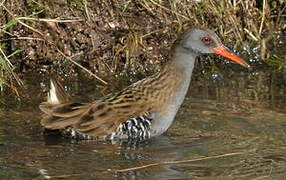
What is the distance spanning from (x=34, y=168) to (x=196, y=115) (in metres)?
1.93

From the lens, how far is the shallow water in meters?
6.50

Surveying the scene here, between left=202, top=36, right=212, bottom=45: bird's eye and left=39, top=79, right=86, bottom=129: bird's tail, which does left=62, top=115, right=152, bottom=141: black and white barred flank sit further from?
left=202, top=36, right=212, bottom=45: bird's eye

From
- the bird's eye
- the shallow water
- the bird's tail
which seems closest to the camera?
the shallow water

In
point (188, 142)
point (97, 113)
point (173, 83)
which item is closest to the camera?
point (188, 142)

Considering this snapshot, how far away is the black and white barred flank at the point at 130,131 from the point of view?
7.32 m

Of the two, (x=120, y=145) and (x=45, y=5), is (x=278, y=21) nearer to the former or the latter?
(x=45, y=5)

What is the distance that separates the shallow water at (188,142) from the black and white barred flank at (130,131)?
0.06 metres

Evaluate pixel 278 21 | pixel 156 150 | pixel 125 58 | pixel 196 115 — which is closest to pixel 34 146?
pixel 156 150

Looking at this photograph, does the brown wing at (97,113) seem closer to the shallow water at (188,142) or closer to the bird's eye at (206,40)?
the shallow water at (188,142)

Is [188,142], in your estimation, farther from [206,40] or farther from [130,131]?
[206,40]

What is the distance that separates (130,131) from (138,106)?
0.24 m

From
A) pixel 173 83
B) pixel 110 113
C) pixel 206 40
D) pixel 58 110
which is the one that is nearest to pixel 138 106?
pixel 110 113

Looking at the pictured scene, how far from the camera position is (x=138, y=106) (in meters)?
7.54

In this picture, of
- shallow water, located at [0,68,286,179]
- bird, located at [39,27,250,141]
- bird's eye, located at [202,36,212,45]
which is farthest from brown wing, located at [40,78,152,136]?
bird's eye, located at [202,36,212,45]
